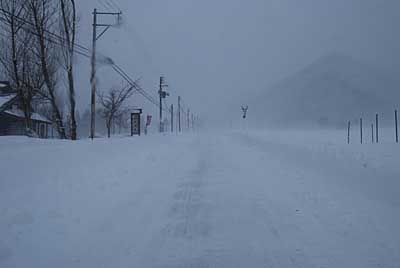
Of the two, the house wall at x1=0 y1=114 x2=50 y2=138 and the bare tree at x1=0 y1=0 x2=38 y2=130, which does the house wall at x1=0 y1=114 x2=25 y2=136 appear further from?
the bare tree at x1=0 y1=0 x2=38 y2=130

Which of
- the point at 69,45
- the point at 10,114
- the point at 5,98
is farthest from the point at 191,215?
the point at 5,98

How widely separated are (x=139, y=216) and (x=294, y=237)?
288 cm

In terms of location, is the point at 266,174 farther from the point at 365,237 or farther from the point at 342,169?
the point at 365,237

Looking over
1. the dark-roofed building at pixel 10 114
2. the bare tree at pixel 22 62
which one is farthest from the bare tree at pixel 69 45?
the dark-roofed building at pixel 10 114

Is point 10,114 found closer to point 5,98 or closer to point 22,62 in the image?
point 5,98

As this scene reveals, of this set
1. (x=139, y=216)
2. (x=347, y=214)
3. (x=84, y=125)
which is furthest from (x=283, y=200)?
(x=84, y=125)

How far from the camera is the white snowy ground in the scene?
4.07 meters

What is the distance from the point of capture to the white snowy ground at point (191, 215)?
4.07 meters

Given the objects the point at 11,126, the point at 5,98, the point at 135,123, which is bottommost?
the point at 11,126

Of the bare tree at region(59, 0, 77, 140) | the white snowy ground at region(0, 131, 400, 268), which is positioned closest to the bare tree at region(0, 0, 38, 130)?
the bare tree at region(59, 0, 77, 140)

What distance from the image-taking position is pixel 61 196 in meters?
6.55

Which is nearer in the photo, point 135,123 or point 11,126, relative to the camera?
point 135,123

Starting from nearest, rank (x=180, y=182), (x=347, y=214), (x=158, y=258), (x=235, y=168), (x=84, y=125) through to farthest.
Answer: (x=158, y=258) → (x=347, y=214) → (x=180, y=182) → (x=235, y=168) → (x=84, y=125)

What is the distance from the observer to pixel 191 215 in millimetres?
5730
